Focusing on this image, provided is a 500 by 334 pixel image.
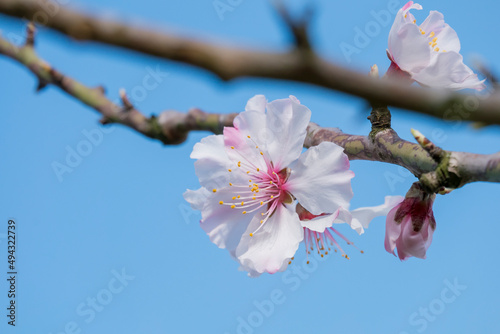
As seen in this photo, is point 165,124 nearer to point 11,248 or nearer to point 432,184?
point 432,184

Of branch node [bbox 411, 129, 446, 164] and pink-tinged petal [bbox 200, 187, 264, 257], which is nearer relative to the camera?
branch node [bbox 411, 129, 446, 164]

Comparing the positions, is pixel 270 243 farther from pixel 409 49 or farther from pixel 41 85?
pixel 41 85

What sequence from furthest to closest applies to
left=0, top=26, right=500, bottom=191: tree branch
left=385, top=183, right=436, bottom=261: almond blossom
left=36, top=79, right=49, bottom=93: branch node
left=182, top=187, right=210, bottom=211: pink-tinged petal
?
left=36, top=79, right=49, bottom=93: branch node < left=182, top=187, right=210, bottom=211: pink-tinged petal < left=385, top=183, right=436, bottom=261: almond blossom < left=0, top=26, right=500, bottom=191: tree branch

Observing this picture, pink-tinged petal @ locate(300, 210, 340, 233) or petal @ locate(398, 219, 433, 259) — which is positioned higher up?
pink-tinged petal @ locate(300, 210, 340, 233)

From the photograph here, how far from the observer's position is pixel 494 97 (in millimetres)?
445

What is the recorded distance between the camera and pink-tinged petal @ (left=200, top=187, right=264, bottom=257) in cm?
146

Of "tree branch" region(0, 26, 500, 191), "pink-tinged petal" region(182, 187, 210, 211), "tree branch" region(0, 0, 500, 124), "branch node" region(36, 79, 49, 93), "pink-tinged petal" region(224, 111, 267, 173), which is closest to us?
"tree branch" region(0, 0, 500, 124)

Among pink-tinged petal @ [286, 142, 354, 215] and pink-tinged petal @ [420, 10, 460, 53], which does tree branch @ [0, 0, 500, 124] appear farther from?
pink-tinged petal @ [420, 10, 460, 53]

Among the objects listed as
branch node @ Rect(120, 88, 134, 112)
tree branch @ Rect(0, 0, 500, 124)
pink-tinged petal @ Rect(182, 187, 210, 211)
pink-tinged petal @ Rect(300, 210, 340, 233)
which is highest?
tree branch @ Rect(0, 0, 500, 124)

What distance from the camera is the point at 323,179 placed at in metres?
1.34

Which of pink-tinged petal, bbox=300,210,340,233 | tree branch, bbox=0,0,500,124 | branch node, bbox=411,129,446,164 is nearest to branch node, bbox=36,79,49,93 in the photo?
pink-tinged petal, bbox=300,210,340,233

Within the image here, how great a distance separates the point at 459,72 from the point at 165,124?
2.73ft

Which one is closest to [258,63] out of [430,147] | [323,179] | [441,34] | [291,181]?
[430,147]

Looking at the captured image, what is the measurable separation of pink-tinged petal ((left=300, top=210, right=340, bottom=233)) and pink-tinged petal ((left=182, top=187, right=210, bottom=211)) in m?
0.34
